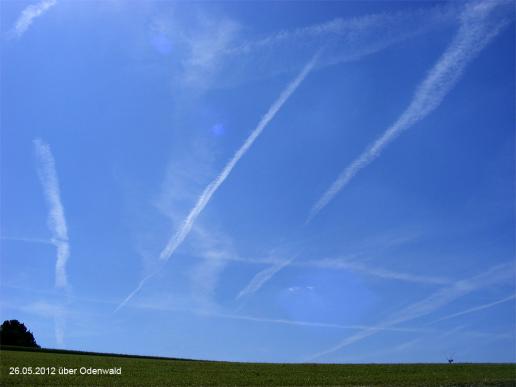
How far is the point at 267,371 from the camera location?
47.1 meters

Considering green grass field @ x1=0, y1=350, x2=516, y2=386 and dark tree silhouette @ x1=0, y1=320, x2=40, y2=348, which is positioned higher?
dark tree silhouette @ x1=0, y1=320, x2=40, y2=348

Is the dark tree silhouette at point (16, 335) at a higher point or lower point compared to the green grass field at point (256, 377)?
higher

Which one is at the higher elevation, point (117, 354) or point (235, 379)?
point (117, 354)

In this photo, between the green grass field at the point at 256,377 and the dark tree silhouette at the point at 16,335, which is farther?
the dark tree silhouette at the point at 16,335

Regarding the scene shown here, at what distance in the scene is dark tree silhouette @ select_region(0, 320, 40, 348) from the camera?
12020 cm

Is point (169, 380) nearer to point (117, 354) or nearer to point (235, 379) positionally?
point (235, 379)

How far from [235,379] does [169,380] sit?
584 cm

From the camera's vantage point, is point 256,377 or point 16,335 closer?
point 256,377

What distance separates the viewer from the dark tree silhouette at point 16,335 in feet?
394

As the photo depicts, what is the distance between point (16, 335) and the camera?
12362cm

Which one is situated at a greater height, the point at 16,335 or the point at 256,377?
the point at 16,335

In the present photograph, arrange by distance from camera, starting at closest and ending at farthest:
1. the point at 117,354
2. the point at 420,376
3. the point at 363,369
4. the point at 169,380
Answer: the point at 169,380, the point at 420,376, the point at 363,369, the point at 117,354

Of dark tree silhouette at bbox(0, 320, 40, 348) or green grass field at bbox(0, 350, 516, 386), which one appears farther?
dark tree silhouette at bbox(0, 320, 40, 348)

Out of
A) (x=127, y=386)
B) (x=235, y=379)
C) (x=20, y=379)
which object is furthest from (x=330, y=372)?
(x=20, y=379)
